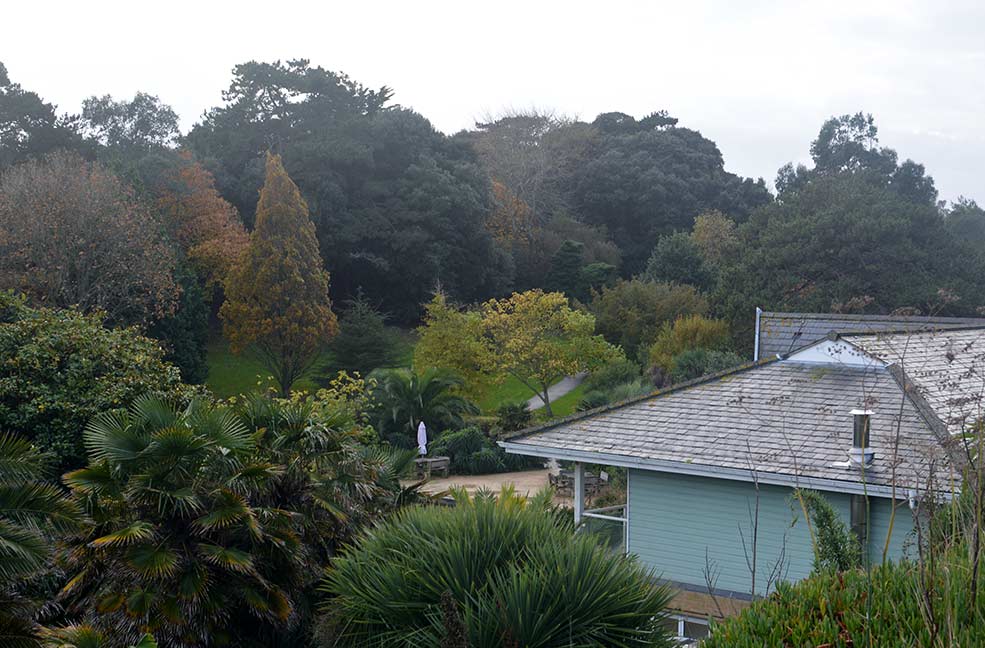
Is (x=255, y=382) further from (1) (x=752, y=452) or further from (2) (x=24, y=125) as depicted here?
(1) (x=752, y=452)

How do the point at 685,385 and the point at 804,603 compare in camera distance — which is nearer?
the point at 804,603

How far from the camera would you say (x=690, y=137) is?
6253 cm

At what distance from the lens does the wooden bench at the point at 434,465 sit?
26.8m

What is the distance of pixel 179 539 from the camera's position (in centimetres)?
1062

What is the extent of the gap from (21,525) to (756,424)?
364 inches

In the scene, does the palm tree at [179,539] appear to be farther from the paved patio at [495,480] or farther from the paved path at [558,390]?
the paved path at [558,390]

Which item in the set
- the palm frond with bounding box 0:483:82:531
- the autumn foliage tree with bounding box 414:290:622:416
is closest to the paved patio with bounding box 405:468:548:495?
the autumn foliage tree with bounding box 414:290:622:416

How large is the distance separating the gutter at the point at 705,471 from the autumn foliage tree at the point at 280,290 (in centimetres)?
2269

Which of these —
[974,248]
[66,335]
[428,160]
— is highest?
[428,160]

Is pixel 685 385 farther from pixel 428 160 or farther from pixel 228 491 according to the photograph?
pixel 428 160

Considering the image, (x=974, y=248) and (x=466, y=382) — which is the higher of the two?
(x=974, y=248)

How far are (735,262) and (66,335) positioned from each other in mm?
27704

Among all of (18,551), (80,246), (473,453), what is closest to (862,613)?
(18,551)

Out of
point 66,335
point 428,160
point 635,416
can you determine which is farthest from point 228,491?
point 428,160
